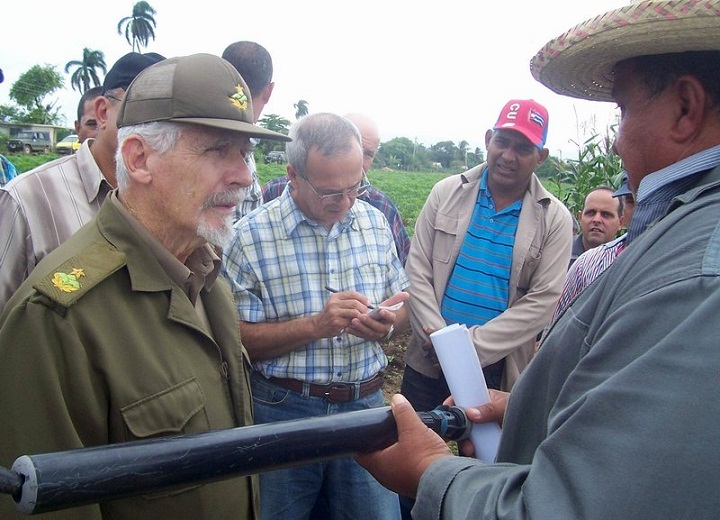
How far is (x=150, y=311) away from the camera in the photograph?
1709 millimetres

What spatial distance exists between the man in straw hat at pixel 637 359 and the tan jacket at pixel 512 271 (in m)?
1.75

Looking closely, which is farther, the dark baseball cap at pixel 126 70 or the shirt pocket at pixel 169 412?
the dark baseball cap at pixel 126 70

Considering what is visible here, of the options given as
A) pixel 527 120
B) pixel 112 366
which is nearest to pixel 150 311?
pixel 112 366

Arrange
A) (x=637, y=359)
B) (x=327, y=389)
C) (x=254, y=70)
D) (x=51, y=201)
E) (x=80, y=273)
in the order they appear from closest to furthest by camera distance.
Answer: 1. (x=637, y=359)
2. (x=80, y=273)
3. (x=51, y=201)
4. (x=327, y=389)
5. (x=254, y=70)

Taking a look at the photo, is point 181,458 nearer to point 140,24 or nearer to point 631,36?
point 631,36

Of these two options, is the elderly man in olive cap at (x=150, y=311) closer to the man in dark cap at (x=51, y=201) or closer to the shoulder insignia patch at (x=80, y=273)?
the shoulder insignia patch at (x=80, y=273)

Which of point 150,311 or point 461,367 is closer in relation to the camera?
point 150,311

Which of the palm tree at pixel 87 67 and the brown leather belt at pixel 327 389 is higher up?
the palm tree at pixel 87 67

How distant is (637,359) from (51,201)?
2.39 m

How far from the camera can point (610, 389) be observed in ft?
3.23

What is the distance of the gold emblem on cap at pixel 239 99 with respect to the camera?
1952 mm

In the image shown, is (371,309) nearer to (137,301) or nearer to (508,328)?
(508,328)

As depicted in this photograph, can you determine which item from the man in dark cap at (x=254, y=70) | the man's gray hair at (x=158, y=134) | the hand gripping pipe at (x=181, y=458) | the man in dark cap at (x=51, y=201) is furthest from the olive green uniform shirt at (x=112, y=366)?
the man in dark cap at (x=254, y=70)

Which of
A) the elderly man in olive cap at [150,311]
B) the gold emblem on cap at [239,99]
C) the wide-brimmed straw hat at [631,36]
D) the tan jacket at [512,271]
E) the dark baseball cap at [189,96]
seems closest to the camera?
the wide-brimmed straw hat at [631,36]
